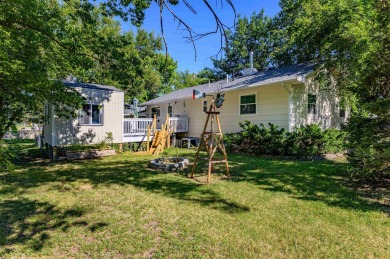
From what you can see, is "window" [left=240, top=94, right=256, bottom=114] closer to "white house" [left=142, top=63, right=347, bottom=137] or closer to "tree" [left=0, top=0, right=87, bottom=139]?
"white house" [left=142, top=63, right=347, bottom=137]

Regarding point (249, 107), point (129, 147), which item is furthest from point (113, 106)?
point (249, 107)

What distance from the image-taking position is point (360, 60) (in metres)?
8.12

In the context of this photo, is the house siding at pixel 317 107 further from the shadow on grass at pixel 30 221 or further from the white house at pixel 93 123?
the shadow on grass at pixel 30 221

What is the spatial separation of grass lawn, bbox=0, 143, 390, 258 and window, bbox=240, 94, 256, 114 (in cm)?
596

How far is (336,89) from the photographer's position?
11.2 m

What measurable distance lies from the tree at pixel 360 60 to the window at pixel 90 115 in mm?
9974


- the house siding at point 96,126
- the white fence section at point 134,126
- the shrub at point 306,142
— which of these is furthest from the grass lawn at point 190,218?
the white fence section at point 134,126

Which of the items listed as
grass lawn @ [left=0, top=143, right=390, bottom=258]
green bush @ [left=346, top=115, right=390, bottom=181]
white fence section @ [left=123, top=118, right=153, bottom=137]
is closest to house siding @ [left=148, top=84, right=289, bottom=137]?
white fence section @ [left=123, top=118, right=153, bottom=137]

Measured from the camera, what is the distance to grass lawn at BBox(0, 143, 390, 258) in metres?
2.88

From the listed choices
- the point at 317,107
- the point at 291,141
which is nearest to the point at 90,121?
the point at 291,141

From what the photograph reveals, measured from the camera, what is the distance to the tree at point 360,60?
4738 mm

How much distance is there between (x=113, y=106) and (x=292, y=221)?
10.1 meters

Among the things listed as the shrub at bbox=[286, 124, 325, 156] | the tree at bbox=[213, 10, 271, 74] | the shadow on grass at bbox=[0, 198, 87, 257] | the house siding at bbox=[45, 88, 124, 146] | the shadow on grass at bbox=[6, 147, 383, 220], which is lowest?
the shadow on grass at bbox=[0, 198, 87, 257]

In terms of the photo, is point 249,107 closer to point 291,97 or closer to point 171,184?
point 291,97
